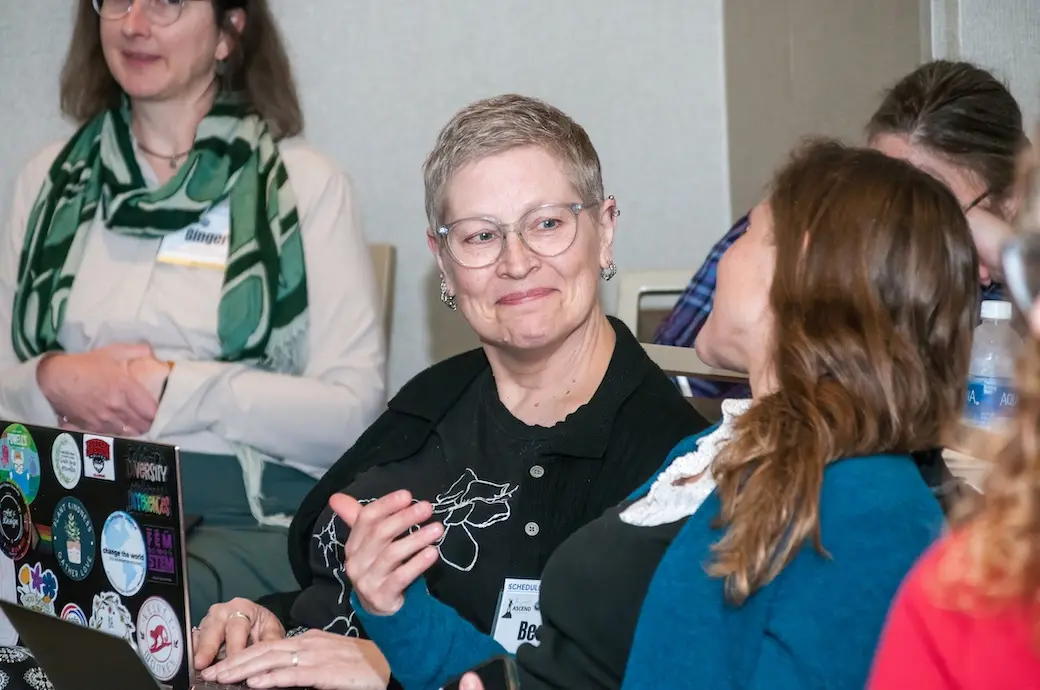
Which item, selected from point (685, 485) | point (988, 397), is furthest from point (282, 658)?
point (988, 397)

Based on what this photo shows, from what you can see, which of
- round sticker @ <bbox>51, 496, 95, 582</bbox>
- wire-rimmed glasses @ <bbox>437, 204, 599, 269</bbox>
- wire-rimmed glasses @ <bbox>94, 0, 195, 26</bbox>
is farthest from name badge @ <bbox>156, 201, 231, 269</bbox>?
round sticker @ <bbox>51, 496, 95, 582</bbox>

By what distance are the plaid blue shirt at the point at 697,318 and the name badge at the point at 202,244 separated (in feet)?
3.32

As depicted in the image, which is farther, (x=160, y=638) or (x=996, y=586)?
(x=160, y=638)

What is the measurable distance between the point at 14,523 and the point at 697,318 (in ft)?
4.82

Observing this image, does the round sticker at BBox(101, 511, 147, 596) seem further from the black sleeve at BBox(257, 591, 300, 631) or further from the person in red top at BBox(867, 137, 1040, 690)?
the person in red top at BBox(867, 137, 1040, 690)

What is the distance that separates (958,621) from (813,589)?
1.44 feet

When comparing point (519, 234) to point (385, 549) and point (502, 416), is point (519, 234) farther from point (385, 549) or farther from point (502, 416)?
point (385, 549)

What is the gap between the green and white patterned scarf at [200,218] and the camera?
8.93 feet

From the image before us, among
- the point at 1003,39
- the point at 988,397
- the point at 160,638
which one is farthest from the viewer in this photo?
the point at 1003,39

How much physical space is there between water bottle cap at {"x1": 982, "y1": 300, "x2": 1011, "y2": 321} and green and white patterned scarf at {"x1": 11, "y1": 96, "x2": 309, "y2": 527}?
4.76ft

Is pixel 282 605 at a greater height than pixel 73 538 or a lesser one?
lesser

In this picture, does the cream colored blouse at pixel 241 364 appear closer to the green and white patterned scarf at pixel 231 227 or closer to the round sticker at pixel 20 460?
the green and white patterned scarf at pixel 231 227

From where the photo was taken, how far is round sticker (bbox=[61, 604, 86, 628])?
1493 millimetres

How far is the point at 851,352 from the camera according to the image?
1276mm
